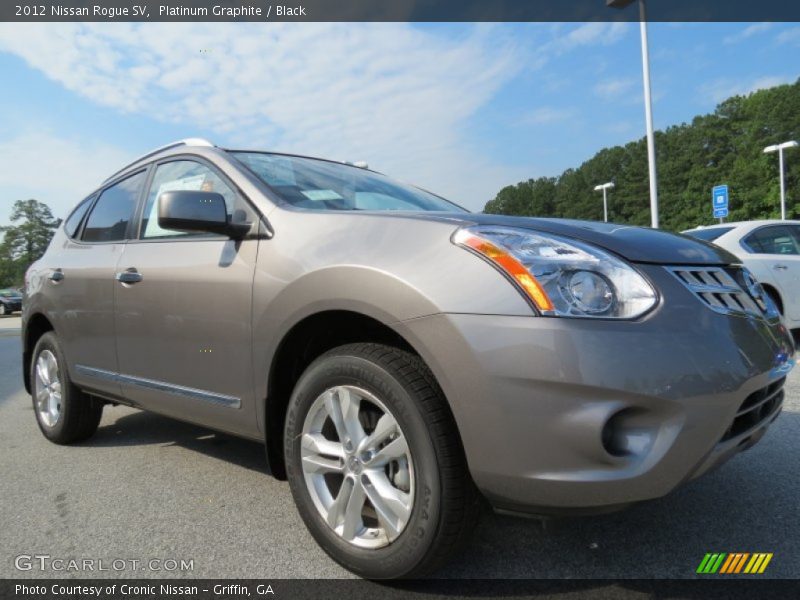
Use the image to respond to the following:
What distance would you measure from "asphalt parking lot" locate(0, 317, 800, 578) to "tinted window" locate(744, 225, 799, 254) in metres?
3.56

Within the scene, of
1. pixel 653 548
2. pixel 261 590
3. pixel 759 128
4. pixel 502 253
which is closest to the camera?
pixel 502 253

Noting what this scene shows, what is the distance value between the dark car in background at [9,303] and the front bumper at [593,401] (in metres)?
38.1

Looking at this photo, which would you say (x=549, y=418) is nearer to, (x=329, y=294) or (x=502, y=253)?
(x=502, y=253)

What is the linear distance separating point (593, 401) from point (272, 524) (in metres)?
1.53

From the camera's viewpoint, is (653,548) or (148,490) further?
(148,490)

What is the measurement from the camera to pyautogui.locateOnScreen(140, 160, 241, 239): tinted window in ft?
8.57


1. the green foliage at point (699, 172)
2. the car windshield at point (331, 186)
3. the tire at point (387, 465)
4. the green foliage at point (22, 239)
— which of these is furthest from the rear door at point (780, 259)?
the green foliage at point (22, 239)

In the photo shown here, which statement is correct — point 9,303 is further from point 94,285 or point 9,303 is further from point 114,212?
point 94,285

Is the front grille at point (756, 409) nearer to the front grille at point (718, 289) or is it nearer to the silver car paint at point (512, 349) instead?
the silver car paint at point (512, 349)

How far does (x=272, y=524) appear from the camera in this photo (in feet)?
8.04

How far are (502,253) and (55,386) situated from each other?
3.33m

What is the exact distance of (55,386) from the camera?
3.79 m

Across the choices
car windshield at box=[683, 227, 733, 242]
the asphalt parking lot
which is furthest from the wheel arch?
car windshield at box=[683, 227, 733, 242]

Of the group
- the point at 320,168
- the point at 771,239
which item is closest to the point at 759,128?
the point at 771,239
